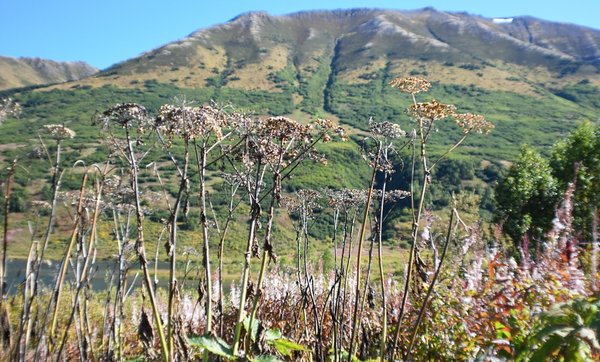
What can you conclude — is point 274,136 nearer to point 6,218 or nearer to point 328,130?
point 328,130

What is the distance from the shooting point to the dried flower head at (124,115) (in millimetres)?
2250

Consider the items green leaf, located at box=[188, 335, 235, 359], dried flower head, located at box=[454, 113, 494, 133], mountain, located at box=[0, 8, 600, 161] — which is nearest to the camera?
green leaf, located at box=[188, 335, 235, 359]

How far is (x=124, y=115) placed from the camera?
2266 millimetres

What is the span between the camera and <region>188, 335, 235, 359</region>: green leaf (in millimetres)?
1955

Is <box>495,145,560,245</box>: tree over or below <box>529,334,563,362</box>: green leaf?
below

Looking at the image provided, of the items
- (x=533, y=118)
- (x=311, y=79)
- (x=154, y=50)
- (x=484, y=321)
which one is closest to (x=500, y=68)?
(x=533, y=118)

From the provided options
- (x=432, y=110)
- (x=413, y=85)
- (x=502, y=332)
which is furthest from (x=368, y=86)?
(x=502, y=332)

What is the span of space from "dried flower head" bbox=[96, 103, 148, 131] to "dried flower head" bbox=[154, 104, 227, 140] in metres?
0.07

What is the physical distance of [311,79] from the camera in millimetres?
161500

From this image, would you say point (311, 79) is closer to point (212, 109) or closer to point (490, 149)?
point (490, 149)

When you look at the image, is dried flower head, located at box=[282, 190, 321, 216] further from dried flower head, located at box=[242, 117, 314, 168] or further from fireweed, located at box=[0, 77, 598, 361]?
dried flower head, located at box=[242, 117, 314, 168]

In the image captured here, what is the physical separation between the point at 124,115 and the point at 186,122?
293 mm

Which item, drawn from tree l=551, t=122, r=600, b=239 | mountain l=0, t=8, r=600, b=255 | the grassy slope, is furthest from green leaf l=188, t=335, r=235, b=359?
the grassy slope

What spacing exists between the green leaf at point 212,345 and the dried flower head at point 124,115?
979 millimetres
